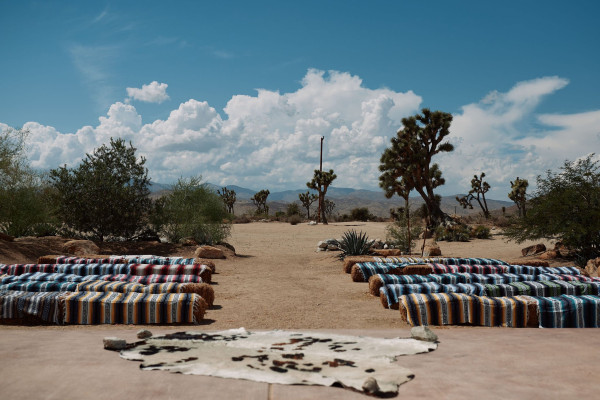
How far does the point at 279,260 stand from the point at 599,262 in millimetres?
10244

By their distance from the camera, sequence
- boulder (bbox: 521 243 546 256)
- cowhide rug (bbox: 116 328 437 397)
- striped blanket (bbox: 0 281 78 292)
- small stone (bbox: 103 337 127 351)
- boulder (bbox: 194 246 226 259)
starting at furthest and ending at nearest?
1. boulder (bbox: 521 243 546 256)
2. boulder (bbox: 194 246 226 259)
3. striped blanket (bbox: 0 281 78 292)
4. small stone (bbox: 103 337 127 351)
5. cowhide rug (bbox: 116 328 437 397)

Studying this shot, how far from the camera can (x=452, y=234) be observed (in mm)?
26281

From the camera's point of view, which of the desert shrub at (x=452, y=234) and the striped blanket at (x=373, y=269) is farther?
the desert shrub at (x=452, y=234)

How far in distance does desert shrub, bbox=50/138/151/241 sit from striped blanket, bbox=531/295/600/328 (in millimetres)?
16188

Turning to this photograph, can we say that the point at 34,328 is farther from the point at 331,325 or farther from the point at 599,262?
the point at 599,262

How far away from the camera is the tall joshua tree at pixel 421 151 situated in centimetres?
2936

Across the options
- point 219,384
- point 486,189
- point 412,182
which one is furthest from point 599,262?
point 486,189

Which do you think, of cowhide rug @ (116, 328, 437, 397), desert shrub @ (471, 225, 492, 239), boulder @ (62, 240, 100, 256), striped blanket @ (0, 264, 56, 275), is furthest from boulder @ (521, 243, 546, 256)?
striped blanket @ (0, 264, 56, 275)

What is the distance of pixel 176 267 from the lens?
11164 millimetres

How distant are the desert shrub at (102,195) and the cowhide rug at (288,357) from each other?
15033mm

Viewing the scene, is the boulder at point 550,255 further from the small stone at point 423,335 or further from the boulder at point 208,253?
the small stone at point 423,335

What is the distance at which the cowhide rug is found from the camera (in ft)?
A: 12.5

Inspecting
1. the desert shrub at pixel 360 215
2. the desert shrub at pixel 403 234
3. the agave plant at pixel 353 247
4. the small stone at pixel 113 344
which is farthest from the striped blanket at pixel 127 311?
the desert shrub at pixel 360 215

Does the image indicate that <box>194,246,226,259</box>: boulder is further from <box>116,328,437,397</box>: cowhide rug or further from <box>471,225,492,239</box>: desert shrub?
<box>471,225,492,239</box>: desert shrub
